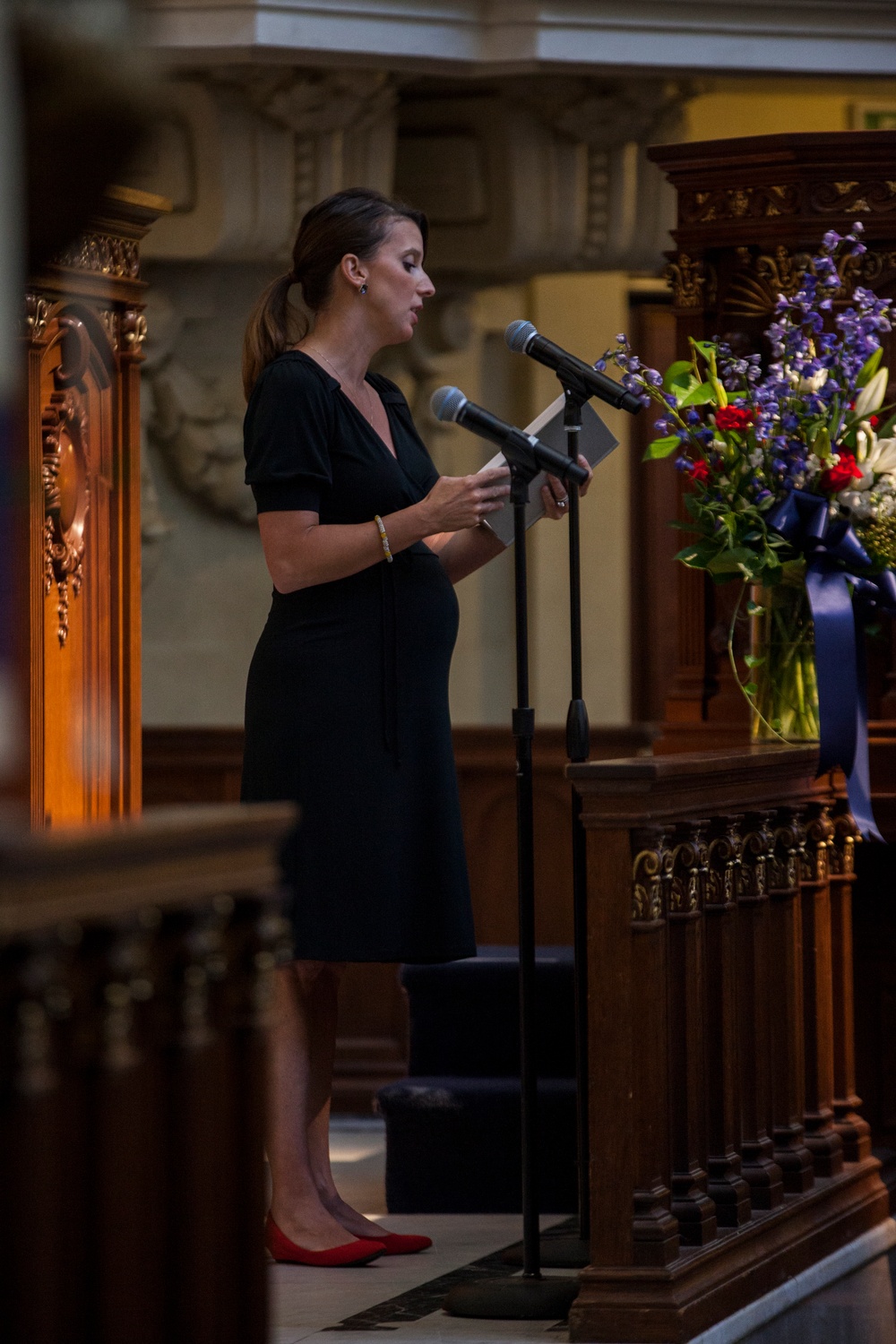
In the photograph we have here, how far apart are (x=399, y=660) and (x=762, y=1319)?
1127 millimetres

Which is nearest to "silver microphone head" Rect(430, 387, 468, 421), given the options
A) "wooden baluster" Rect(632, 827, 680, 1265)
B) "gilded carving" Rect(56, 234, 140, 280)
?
"wooden baluster" Rect(632, 827, 680, 1265)

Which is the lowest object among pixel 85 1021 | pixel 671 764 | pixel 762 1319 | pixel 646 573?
pixel 762 1319

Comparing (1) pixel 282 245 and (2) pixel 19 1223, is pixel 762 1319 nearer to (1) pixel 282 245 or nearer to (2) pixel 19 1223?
(2) pixel 19 1223

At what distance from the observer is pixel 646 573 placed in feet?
22.3

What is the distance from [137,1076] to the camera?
1.87m

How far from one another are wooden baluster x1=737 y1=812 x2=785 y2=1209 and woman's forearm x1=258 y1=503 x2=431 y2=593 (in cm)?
78

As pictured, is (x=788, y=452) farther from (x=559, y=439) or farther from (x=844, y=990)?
(x=844, y=990)

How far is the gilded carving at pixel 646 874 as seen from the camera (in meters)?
3.15

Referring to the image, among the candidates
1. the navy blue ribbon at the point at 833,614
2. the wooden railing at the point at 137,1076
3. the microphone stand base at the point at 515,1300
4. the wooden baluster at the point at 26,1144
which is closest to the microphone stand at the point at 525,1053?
the microphone stand base at the point at 515,1300

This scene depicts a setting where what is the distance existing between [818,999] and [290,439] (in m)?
1.40

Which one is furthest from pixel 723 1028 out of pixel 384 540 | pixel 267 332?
pixel 267 332

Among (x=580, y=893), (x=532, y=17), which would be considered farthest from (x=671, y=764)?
(x=532, y=17)

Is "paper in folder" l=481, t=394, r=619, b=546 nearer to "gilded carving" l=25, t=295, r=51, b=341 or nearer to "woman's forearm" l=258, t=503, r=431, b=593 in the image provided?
"woman's forearm" l=258, t=503, r=431, b=593

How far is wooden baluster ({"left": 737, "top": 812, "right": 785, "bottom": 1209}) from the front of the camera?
3.61 m
